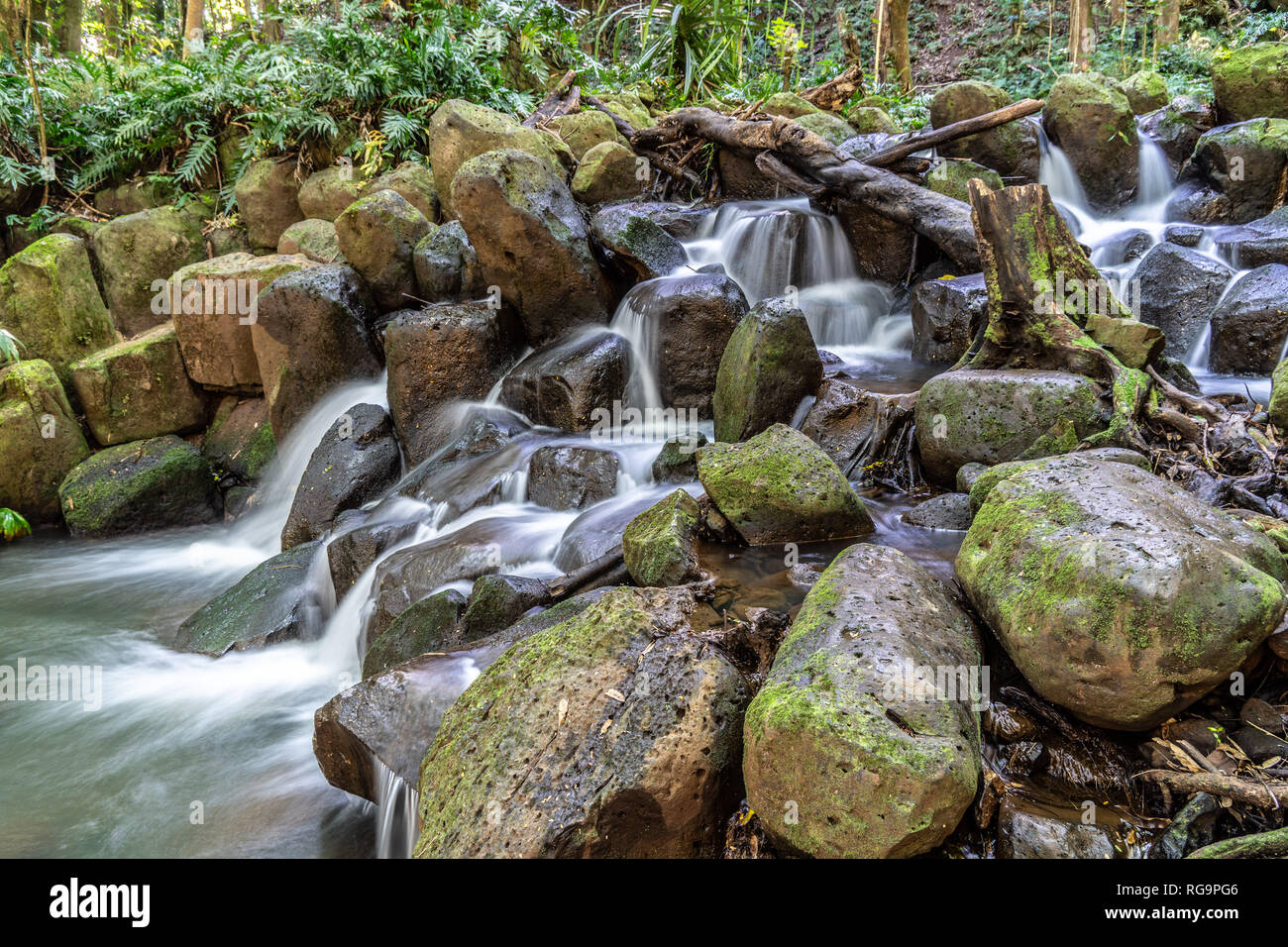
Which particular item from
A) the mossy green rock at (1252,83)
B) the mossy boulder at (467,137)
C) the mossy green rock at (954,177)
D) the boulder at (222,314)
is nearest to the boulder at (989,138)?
the mossy green rock at (954,177)

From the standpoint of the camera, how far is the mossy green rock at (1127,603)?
2.27 metres

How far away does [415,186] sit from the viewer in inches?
370

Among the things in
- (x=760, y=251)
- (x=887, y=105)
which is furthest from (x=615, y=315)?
(x=887, y=105)

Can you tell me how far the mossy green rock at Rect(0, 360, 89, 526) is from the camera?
8.09 metres

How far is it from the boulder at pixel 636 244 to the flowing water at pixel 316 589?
21 cm

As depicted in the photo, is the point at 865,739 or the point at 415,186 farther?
the point at 415,186

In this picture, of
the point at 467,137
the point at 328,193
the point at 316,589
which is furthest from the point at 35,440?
the point at 467,137

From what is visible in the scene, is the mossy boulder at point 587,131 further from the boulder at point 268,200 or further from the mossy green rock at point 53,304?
the mossy green rock at point 53,304

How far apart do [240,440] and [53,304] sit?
8.95 ft

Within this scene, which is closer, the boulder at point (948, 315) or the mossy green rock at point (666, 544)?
the mossy green rock at point (666, 544)

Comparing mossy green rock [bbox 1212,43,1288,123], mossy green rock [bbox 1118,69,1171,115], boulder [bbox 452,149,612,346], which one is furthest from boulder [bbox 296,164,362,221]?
mossy green rock [bbox 1212,43,1288,123]

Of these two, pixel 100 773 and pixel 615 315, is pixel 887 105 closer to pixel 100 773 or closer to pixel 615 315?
pixel 615 315

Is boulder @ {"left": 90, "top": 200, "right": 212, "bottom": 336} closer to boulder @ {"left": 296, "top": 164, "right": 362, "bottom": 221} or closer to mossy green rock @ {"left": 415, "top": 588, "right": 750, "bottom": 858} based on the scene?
boulder @ {"left": 296, "top": 164, "right": 362, "bottom": 221}

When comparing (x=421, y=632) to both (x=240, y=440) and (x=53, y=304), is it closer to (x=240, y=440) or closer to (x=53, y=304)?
(x=240, y=440)
